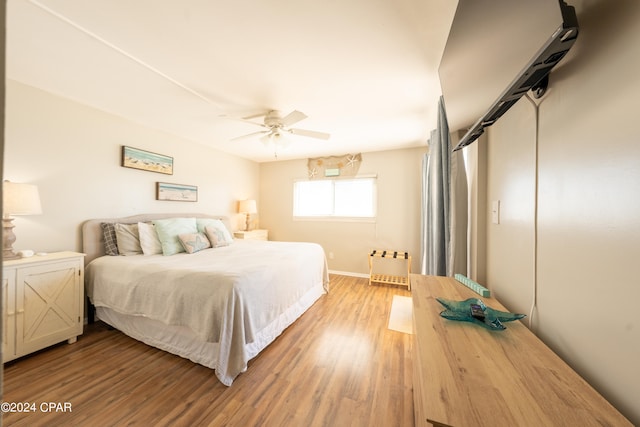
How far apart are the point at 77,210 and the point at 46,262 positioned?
67 cm

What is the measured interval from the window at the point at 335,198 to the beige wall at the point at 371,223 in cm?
13

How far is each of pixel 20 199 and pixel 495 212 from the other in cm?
340

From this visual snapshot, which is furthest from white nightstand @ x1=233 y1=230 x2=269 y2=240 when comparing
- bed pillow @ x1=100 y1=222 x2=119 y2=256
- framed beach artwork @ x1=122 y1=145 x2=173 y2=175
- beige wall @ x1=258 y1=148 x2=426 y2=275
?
bed pillow @ x1=100 y1=222 x2=119 y2=256

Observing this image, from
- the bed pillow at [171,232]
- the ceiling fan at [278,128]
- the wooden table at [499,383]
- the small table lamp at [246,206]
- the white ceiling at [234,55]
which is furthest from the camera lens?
the small table lamp at [246,206]

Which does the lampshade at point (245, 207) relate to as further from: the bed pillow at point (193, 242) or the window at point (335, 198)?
the bed pillow at point (193, 242)

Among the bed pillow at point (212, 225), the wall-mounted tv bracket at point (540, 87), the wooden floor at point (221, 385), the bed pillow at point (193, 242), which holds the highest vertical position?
the wall-mounted tv bracket at point (540, 87)

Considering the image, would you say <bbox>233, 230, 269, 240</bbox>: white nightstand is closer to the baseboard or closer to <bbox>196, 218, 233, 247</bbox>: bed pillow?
<bbox>196, 218, 233, 247</bbox>: bed pillow

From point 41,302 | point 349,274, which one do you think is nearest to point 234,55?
point 41,302

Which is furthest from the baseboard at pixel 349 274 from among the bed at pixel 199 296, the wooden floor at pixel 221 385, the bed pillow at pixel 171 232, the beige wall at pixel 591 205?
the beige wall at pixel 591 205

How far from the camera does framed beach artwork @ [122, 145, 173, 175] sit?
2.95 metres

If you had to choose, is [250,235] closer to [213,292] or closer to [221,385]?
[213,292]

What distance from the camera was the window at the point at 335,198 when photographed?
4.46 m

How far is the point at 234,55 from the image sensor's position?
183 cm

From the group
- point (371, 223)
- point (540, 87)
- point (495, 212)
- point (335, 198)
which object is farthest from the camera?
point (335, 198)
